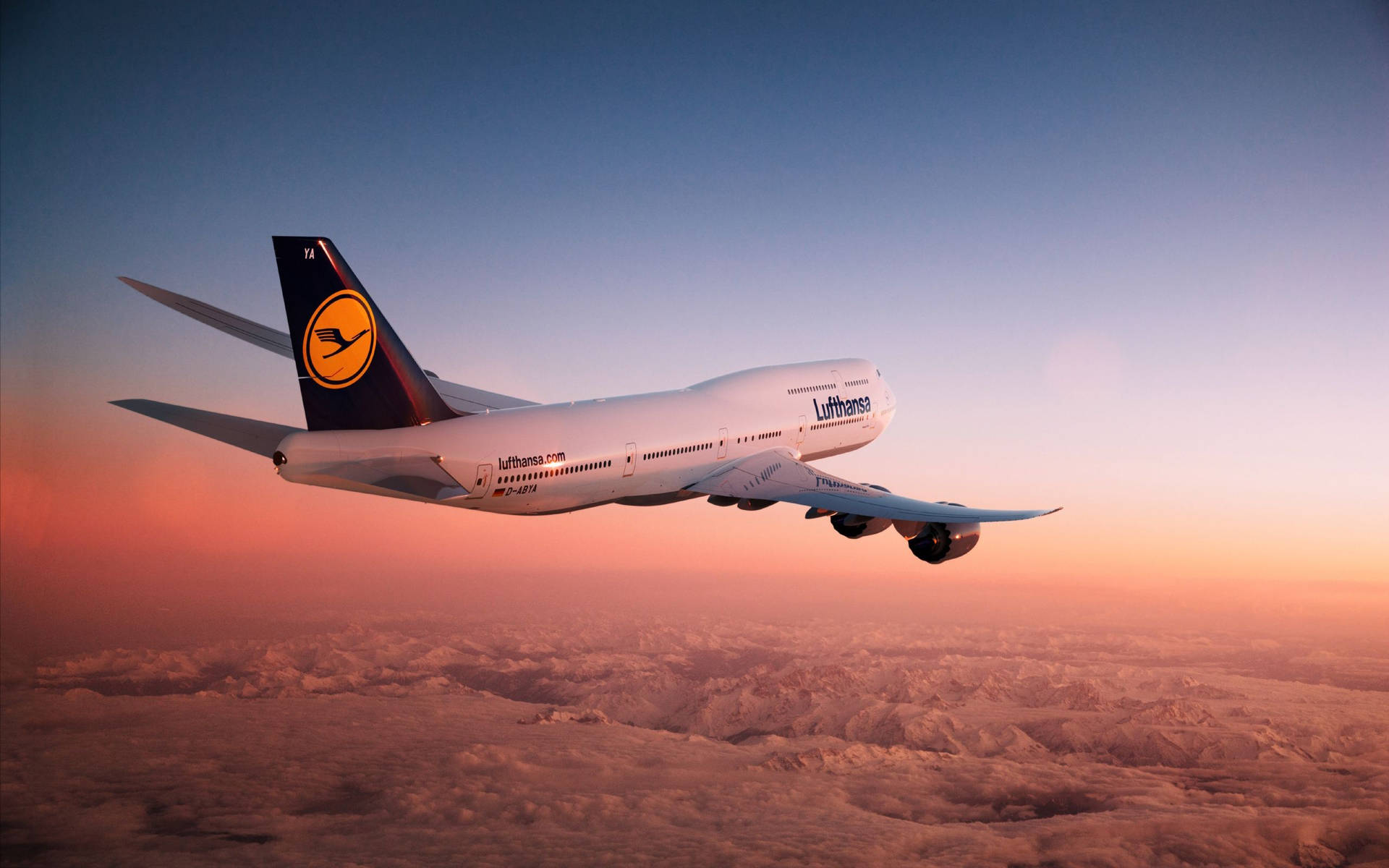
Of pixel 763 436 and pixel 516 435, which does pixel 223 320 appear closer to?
pixel 516 435

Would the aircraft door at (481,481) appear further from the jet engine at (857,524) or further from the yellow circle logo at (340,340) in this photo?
the jet engine at (857,524)

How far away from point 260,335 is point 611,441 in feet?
49.9

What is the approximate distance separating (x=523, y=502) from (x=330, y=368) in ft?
23.2

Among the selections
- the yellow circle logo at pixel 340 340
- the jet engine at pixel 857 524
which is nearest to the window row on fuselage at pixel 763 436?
the jet engine at pixel 857 524

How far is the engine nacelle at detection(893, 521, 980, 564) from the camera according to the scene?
1163 inches

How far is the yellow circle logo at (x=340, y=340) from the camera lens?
77.0ft

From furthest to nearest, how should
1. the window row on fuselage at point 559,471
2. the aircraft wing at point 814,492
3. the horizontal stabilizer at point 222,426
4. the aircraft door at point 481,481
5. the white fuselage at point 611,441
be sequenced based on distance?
1. the aircraft wing at point 814,492
2. the window row on fuselage at point 559,471
3. the aircraft door at point 481,481
4. the white fuselage at point 611,441
5. the horizontal stabilizer at point 222,426

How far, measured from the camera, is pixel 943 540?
2959 centimetres

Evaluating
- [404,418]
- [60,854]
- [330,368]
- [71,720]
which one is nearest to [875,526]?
[404,418]

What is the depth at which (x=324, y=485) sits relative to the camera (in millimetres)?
23312

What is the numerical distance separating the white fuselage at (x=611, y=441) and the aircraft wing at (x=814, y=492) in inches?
24.2

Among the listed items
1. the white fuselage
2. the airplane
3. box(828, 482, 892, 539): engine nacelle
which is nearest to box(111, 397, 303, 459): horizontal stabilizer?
the airplane

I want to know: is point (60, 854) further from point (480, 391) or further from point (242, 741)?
point (480, 391)

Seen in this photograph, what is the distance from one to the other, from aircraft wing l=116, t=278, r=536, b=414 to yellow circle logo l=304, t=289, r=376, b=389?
3.25 meters
